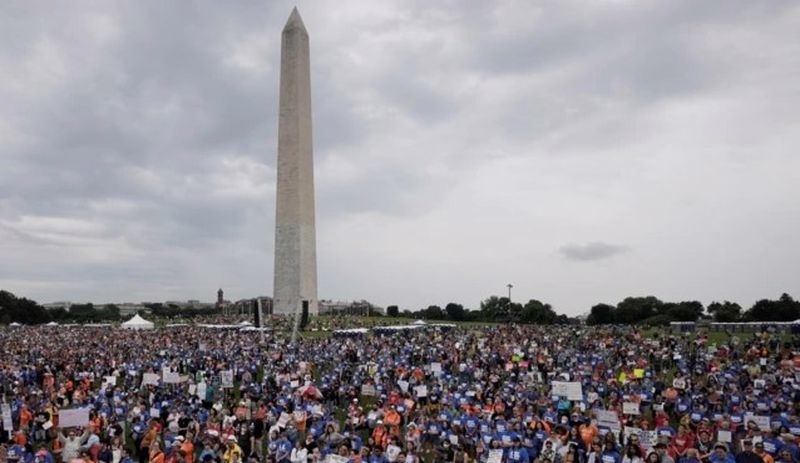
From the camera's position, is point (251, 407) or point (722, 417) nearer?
point (722, 417)

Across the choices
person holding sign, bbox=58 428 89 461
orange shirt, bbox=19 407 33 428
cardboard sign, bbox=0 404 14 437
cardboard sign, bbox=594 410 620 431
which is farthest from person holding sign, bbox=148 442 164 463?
cardboard sign, bbox=594 410 620 431

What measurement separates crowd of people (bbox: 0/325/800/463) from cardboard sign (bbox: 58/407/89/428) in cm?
3

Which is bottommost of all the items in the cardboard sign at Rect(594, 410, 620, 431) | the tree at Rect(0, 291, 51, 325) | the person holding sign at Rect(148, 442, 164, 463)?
the person holding sign at Rect(148, 442, 164, 463)

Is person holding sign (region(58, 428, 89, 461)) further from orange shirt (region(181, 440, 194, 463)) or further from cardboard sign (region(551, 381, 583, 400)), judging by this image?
cardboard sign (region(551, 381, 583, 400))

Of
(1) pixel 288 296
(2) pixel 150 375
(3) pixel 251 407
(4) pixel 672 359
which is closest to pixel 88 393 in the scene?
(2) pixel 150 375

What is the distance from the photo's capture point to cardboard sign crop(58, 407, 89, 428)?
18375 mm

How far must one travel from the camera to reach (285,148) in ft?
240

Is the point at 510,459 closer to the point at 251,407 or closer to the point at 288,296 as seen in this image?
the point at 251,407

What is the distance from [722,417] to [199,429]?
12.8 m

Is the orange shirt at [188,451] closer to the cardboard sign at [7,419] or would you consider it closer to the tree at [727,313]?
the cardboard sign at [7,419]

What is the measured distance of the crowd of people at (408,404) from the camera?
15.2 m

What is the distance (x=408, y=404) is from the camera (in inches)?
838

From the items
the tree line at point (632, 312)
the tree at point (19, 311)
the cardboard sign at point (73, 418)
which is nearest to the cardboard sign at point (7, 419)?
the cardboard sign at point (73, 418)

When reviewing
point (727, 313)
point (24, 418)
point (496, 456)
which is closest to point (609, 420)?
point (496, 456)
